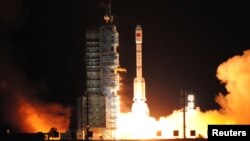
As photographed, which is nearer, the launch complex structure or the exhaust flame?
the launch complex structure

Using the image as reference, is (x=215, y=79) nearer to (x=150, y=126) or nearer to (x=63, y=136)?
(x=150, y=126)

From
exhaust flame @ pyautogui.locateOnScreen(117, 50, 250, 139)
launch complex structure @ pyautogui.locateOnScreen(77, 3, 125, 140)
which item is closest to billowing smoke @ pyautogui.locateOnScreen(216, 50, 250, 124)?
exhaust flame @ pyautogui.locateOnScreen(117, 50, 250, 139)

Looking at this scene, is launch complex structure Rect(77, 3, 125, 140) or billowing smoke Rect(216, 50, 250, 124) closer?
launch complex structure Rect(77, 3, 125, 140)

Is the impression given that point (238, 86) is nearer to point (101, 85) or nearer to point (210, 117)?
point (210, 117)

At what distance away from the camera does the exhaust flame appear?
9031 centimetres

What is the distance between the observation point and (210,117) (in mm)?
94375

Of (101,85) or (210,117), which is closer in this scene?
(101,85)

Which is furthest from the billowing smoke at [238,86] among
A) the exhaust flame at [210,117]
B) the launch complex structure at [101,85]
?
the launch complex structure at [101,85]

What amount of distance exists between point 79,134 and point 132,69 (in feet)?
59.6

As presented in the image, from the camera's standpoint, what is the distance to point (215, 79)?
107m

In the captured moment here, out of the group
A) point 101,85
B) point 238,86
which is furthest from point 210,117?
Result: point 101,85

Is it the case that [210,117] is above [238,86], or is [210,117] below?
below

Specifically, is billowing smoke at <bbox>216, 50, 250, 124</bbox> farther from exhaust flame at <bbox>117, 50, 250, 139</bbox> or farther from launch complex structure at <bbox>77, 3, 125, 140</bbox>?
launch complex structure at <bbox>77, 3, 125, 140</bbox>

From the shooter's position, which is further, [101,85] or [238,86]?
[238,86]
